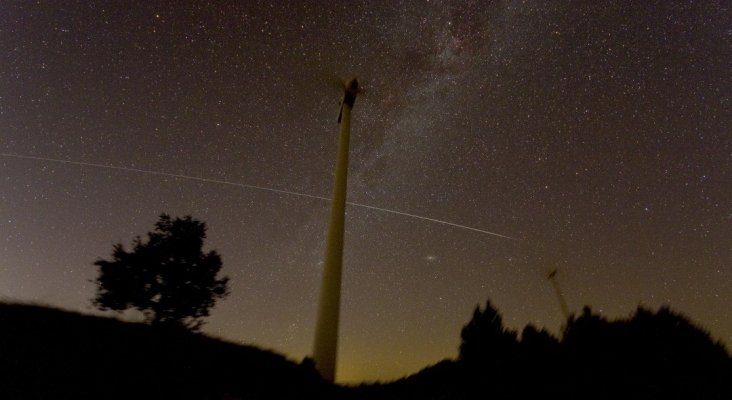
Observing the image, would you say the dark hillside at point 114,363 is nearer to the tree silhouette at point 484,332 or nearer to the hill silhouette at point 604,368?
the hill silhouette at point 604,368

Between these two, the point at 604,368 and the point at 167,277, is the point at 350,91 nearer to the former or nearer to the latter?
the point at 167,277

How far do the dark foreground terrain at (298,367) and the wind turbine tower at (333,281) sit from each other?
12.7 ft

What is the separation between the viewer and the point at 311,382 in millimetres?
12031

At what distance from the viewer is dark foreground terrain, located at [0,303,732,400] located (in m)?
6.61

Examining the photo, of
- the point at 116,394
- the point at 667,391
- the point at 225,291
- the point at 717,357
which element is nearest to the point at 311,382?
the point at 116,394

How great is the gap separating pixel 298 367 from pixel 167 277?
18.5 m

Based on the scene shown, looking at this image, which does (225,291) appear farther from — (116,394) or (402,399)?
(116,394)

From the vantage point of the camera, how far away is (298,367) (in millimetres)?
12344

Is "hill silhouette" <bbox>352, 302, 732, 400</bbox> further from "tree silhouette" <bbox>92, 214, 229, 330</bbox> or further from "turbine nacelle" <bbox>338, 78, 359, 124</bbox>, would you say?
"turbine nacelle" <bbox>338, 78, 359, 124</bbox>

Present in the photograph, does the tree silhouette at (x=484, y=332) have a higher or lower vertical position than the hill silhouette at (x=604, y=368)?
higher

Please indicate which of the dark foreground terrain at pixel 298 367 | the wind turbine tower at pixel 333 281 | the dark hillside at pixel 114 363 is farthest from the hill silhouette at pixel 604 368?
the dark hillside at pixel 114 363

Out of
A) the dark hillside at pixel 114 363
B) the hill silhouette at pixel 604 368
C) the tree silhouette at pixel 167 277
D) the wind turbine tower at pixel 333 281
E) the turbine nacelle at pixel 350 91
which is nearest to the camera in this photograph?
the dark hillside at pixel 114 363

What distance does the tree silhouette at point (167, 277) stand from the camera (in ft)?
81.8

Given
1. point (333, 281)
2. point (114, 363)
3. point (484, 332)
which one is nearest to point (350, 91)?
point (333, 281)
